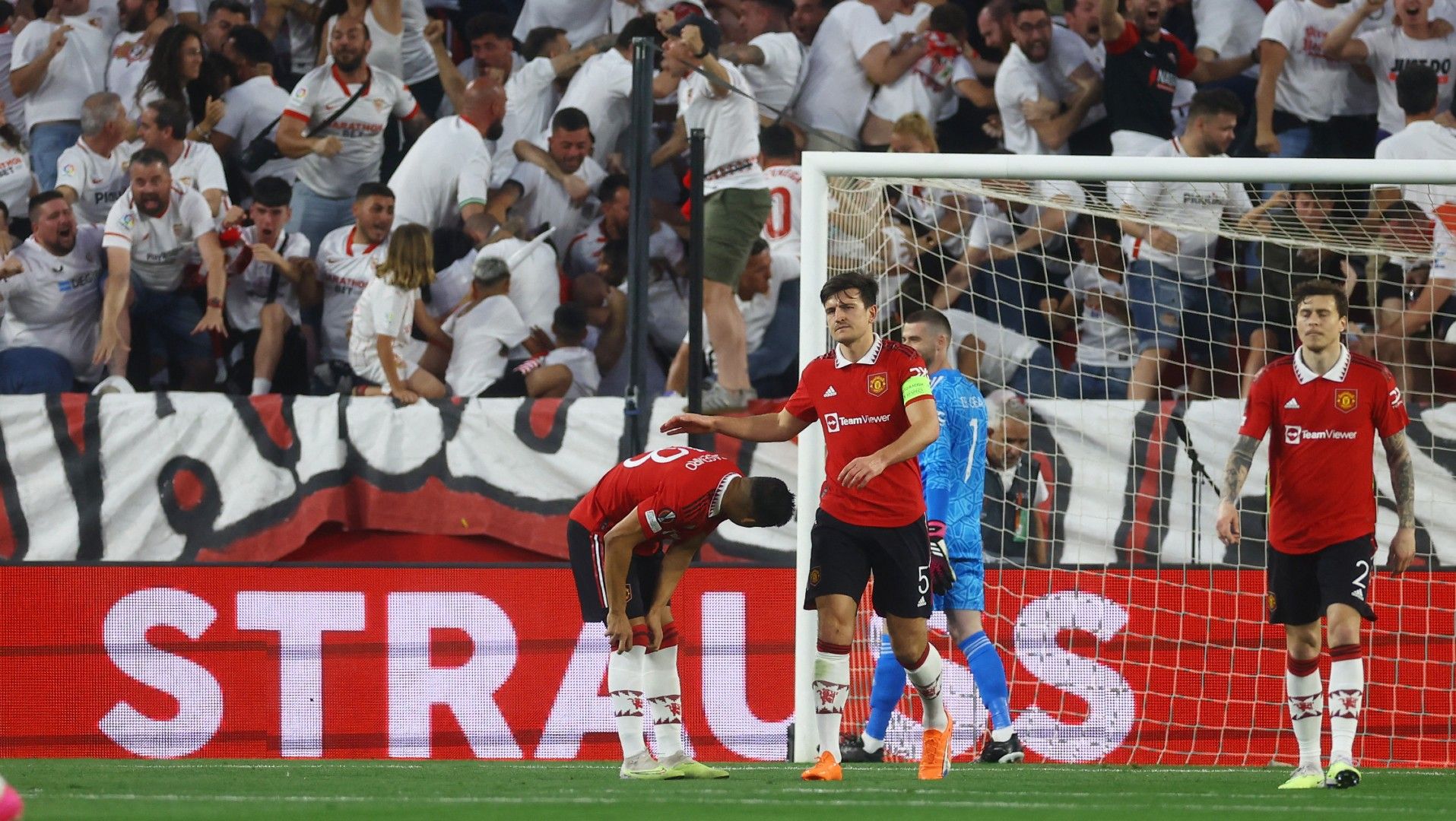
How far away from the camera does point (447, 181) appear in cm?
1064

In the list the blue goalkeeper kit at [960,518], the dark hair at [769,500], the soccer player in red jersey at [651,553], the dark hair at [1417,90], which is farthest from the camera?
the dark hair at [1417,90]

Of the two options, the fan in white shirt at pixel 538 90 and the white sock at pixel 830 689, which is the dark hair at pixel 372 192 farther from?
the white sock at pixel 830 689

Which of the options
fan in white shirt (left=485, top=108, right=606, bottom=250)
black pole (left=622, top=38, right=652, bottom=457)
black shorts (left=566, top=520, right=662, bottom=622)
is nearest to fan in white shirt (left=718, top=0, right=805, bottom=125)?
fan in white shirt (left=485, top=108, right=606, bottom=250)

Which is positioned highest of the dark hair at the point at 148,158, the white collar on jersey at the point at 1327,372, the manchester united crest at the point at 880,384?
the dark hair at the point at 148,158

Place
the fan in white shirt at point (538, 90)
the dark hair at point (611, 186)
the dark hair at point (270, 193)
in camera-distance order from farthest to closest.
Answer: the fan in white shirt at point (538, 90) < the dark hair at point (270, 193) < the dark hair at point (611, 186)

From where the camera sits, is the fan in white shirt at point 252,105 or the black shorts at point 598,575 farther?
the fan in white shirt at point 252,105

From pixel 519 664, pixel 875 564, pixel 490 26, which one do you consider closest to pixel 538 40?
pixel 490 26

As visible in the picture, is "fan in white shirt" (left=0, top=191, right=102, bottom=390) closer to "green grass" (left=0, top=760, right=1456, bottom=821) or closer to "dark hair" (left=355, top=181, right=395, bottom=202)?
"dark hair" (left=355, top=181, right=395, bottom=202)

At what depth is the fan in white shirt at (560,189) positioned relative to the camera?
34.8 ft

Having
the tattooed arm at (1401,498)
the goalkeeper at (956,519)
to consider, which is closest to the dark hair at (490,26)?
the goalkeeper at (956,519)

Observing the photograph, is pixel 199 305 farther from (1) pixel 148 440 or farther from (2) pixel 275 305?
(1) pixel 148 440

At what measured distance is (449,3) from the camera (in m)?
11.4

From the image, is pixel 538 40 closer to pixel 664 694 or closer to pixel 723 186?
pixel 723 186

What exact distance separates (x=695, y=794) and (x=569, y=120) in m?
6.31
